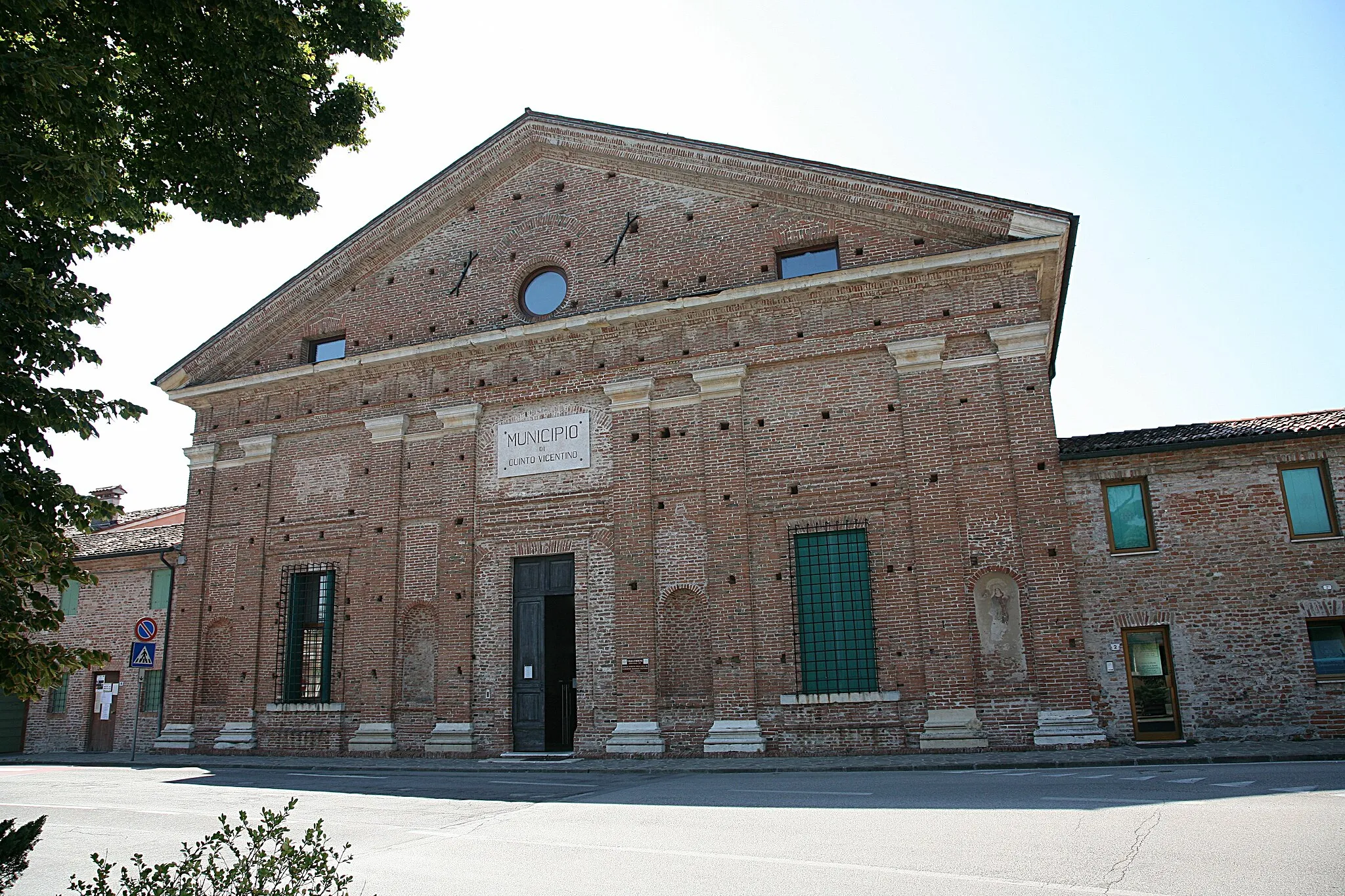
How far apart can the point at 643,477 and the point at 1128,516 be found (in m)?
7.95

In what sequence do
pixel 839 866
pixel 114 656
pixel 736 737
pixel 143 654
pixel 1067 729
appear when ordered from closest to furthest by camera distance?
pixel 839 866 → pixel 1067 729 → pixel 736 737 → pixel 143 654 → pixel 114 656

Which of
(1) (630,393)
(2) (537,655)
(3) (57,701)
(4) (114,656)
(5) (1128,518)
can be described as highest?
(1) (630,393)

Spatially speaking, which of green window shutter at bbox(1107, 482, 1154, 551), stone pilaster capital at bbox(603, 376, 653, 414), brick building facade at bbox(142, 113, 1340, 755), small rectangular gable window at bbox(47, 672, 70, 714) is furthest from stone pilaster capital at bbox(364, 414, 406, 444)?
green window shutter at bbox(1107, 482, 1154, 551)

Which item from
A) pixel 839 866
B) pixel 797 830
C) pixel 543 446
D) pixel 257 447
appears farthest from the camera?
pixel 257 447

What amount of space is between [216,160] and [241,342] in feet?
44.0

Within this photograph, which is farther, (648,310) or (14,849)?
(648,310)

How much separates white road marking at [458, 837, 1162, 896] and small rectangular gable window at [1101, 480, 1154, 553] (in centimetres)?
1010

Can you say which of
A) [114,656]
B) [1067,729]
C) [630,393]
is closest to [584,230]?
[630,393]

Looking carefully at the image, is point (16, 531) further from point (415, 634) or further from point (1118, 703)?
point (1118, 703)

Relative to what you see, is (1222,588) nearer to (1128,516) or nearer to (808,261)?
(1128,516)

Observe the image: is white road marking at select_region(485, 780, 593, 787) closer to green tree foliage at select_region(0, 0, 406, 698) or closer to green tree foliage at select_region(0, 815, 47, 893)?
green tree foliage at select_region(0, 0, 406, 698)

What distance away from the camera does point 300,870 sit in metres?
4.31

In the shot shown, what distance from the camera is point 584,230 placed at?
60.1 ft

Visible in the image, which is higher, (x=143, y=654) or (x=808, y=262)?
(x=808, y=262)
